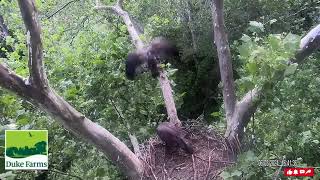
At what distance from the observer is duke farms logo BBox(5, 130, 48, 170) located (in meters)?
3.14

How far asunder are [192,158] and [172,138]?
0.26m

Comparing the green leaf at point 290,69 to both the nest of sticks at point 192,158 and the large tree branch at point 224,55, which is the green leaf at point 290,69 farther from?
the nest of sticks at point 192,158

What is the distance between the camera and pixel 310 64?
5258 mm

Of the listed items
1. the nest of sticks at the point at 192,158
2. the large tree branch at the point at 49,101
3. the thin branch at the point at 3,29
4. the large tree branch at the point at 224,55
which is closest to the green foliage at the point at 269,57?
the large tree branch at the point at 224,55

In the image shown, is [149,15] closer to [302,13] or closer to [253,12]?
[253,12]

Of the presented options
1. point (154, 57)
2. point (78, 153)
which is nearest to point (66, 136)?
point (78, 153)

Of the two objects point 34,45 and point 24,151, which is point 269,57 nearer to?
point 34,45

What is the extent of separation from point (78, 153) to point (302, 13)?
5043 mm

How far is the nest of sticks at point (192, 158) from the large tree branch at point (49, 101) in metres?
0.21

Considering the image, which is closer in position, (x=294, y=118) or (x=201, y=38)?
(x=294, y=118)

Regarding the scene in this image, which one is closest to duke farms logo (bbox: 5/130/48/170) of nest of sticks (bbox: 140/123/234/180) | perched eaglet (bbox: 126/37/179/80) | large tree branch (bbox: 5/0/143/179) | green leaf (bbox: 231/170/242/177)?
large tree branch (bbox: 5/0/143/179)

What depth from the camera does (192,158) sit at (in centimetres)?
373

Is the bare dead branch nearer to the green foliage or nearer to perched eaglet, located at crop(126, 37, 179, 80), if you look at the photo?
the green foliage

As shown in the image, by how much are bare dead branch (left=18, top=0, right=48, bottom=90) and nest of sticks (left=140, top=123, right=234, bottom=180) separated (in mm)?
1294
